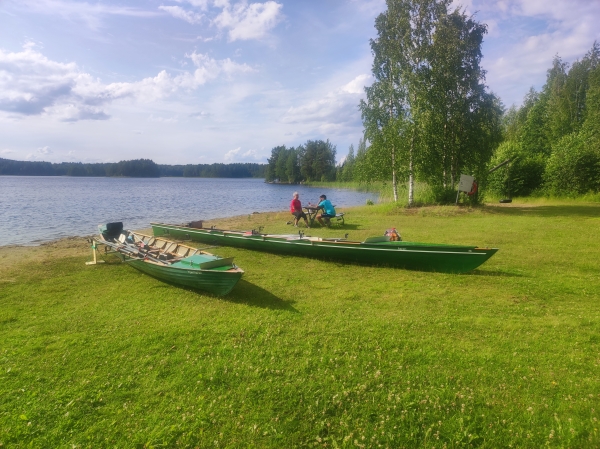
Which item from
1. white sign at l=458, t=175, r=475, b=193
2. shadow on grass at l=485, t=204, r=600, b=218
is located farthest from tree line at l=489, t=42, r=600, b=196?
white sign at l=458, t=175, r=475, b=193

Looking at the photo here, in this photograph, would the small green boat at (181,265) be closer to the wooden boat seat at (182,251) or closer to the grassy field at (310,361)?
the wooden boat seat at (182,251)

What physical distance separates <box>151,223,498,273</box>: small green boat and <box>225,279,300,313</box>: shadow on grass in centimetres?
257

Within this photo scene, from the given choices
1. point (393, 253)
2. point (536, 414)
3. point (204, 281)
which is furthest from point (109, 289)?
point (536, 414)

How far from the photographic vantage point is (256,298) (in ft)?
23.7

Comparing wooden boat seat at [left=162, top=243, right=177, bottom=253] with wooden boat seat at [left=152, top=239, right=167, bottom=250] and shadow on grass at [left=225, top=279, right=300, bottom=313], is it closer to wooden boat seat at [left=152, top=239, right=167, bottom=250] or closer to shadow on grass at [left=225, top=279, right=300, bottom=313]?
wooden boat seat at [left=152, top=239, right=167, bottom=250]

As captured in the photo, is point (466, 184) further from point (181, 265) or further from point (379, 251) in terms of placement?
point (181, 265)

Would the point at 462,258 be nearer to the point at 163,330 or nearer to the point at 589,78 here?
the point at 163,330

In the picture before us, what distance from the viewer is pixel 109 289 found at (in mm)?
8109

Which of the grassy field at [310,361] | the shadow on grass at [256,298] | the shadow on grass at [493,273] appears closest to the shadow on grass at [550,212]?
the grassy field at [310,361]

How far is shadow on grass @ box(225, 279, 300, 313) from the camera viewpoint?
6.74 metres

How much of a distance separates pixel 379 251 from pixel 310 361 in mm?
4826

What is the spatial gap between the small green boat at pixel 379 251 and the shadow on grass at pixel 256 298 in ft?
8.43

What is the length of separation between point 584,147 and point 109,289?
31.0m

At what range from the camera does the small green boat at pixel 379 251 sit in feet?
27.0
